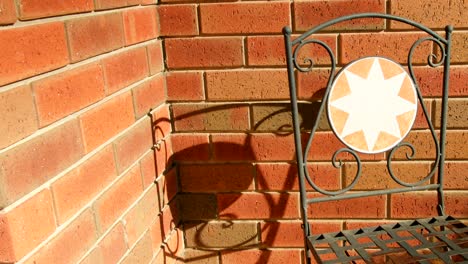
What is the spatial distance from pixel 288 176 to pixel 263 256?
13.5 inches

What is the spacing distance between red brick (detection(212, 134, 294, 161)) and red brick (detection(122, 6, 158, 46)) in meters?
0.42

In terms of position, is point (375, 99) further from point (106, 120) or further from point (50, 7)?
point (50, 7)

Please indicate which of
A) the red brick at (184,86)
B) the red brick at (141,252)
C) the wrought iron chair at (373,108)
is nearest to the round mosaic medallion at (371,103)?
the wrought iron chair at (373,108)

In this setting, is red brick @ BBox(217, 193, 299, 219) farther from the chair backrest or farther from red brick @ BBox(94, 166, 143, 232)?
red brick @ BBox(94, 166, 143, 232)

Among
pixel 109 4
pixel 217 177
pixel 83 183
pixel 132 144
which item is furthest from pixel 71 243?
pixel 217 177

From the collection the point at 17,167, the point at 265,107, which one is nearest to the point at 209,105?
the point at 265,107

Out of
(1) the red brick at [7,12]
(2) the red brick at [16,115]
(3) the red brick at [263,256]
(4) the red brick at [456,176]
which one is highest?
(1) the red brick at [7,12]

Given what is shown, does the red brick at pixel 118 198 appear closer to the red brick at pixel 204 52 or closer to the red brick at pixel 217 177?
the red brick at pixel 217 177

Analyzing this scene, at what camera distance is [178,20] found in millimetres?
1566

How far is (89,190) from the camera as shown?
3.70 feet

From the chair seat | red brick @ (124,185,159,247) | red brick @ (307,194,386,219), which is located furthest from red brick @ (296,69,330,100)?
red brick @ (124,185,159,247)

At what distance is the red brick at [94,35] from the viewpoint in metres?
1.07

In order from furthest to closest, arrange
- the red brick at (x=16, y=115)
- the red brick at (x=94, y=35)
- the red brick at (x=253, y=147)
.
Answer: the red brick at (x=253, y=147), the red brick at (x=94, y=35), the red brick at (x=16, y=115)

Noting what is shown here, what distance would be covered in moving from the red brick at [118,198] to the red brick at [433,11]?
36.8 inches
